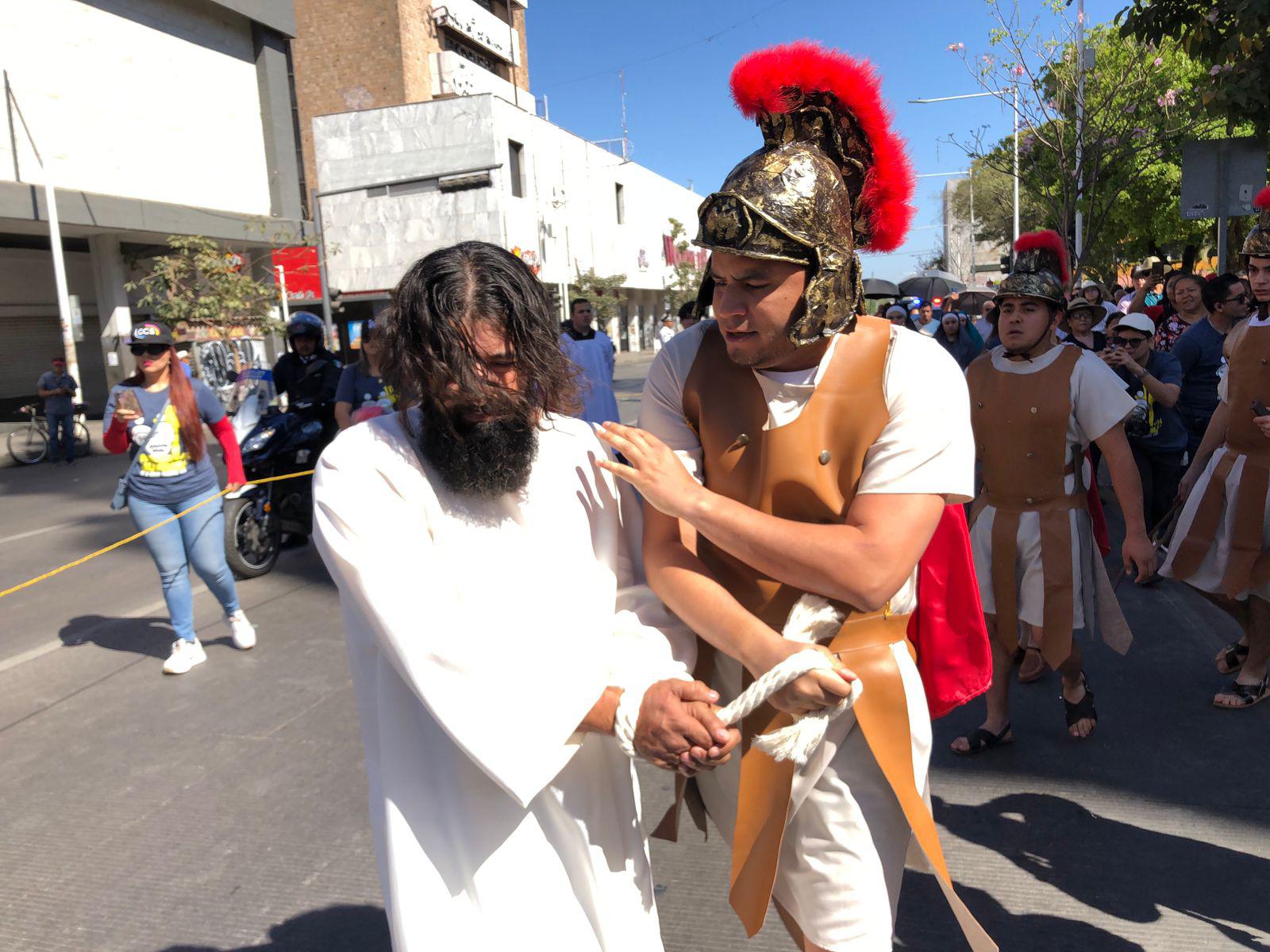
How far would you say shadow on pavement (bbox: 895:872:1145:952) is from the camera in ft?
9.21

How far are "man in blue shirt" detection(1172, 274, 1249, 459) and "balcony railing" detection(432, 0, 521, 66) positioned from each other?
127 feet

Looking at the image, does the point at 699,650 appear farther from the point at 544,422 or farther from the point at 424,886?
the point at 424,886

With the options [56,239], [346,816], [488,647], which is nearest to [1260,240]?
[488,647]

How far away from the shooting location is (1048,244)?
3.98 metres

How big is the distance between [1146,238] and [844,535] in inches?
1362

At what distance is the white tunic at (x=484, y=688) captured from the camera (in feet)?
5.39

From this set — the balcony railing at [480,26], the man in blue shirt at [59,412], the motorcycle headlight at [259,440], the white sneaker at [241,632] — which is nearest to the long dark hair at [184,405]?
the white sneaker at [241,632]

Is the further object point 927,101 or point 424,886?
point 927,101

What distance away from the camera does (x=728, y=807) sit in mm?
2137

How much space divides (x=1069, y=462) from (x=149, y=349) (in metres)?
4.72

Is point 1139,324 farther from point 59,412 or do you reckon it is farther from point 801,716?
point 59,412

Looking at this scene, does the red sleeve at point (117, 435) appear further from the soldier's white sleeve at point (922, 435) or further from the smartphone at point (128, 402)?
the soldier's white sleeve at point (922, 435)

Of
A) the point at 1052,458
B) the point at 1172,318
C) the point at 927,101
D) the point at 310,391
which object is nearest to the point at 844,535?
the point at 1052,458

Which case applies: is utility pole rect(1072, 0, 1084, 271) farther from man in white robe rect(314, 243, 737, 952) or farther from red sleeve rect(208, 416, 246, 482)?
man in white robe rect(314, 243, 737, 952)
